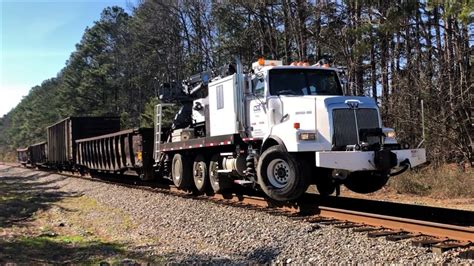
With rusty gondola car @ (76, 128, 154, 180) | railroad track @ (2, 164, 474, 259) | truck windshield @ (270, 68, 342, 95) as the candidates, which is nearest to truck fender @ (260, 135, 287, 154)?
truck windshield @ (270, 68, 342, 95)

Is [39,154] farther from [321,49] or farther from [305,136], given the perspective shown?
[305,136]

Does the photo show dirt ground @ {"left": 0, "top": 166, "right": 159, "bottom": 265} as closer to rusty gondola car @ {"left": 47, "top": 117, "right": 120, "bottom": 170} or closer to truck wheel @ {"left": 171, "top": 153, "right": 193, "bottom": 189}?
truck wheel @ {"left": 171, "top": 153, "right": 193, "bottom": 189}

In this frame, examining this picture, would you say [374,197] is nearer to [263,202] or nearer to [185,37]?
[263,202]

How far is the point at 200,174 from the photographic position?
14242 millimetres

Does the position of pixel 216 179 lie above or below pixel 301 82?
below

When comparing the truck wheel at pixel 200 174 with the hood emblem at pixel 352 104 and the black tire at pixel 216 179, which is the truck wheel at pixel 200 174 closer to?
the black tire at pixel 216 179

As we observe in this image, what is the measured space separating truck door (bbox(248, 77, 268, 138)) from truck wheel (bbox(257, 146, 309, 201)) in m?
0.84

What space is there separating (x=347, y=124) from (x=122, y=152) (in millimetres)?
11953

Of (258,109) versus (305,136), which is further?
(258,109)

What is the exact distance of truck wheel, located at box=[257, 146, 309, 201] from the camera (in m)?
9.80

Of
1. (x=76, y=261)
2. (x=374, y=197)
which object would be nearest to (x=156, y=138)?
(x=374, y=197)

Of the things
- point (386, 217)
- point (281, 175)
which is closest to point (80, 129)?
point (281, 175)

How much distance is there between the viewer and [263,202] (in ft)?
38.8

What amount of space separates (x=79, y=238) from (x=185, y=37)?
124 feet
